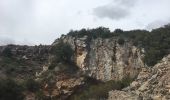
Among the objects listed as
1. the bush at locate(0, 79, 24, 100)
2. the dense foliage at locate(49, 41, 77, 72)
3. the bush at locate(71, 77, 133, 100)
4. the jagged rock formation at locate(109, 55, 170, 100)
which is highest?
the dense foliage at locate(49, 41, 77, 72)

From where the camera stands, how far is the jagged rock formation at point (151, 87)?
4400cm

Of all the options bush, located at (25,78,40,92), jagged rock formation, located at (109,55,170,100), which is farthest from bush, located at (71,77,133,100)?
jagged rock formation, located at (109,55,170,100)

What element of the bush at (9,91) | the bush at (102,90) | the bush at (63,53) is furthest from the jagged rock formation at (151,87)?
the bush at (63,53)

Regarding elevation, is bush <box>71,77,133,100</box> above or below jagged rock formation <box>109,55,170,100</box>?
below

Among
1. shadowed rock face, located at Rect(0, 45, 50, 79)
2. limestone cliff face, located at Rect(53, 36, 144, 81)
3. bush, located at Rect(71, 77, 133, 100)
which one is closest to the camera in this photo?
bush, located at Rect(71, 77, 133, 100)

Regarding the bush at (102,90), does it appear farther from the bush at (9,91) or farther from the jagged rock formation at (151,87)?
the jagged rock formation at (151,87)

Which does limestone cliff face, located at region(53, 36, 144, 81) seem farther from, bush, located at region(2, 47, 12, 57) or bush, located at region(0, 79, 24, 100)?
bush, located at region(0, 79, 24, 100)

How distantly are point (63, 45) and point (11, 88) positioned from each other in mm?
47983

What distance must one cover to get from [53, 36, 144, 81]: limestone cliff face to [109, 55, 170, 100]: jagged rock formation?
135 ft

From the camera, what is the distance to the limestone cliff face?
9444 centimetres

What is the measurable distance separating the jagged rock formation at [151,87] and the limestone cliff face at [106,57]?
4108 centimetres

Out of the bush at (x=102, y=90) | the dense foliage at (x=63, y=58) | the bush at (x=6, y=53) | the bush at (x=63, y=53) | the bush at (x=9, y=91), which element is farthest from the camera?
the bush at (x=6, y=53)

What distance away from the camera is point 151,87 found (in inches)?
1807

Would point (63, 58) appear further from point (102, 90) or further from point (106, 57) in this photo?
point (102, 90)
